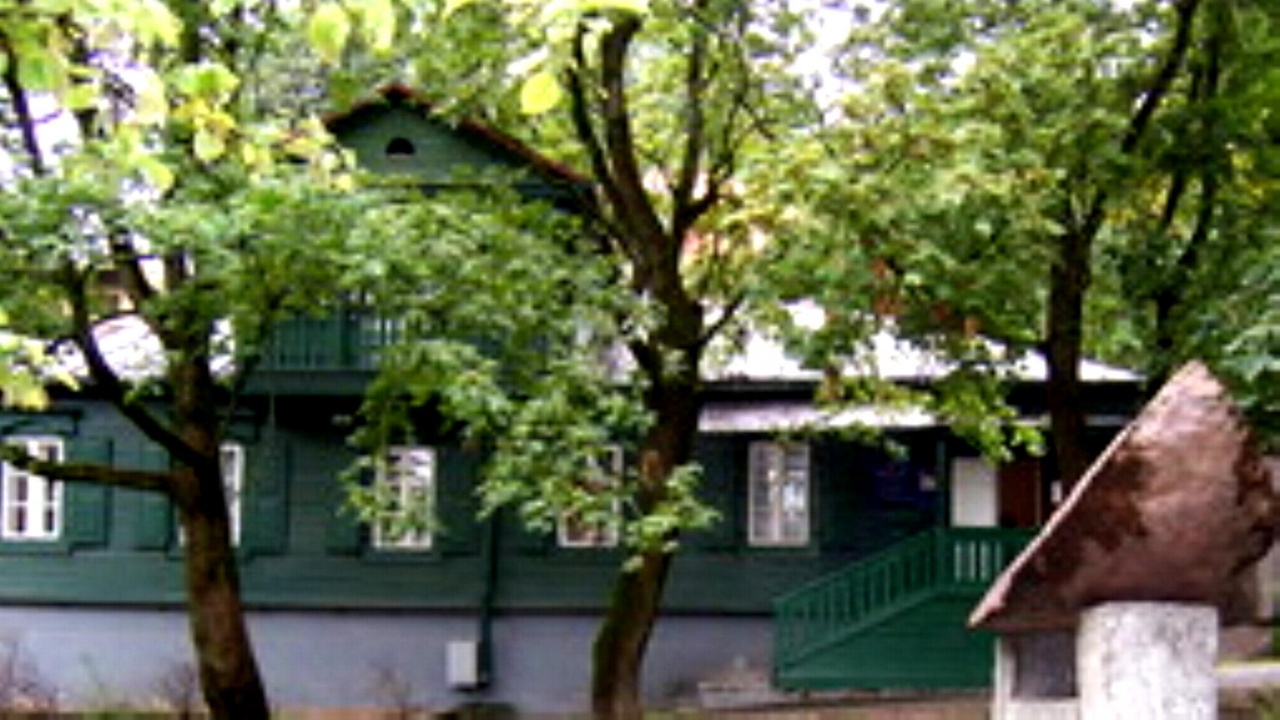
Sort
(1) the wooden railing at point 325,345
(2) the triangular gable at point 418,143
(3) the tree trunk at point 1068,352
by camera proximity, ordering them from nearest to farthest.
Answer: (3) the tree trunk at point 1068,352 → (2) the triangular gable at point 418,143 → (1) the wooden railing at point 325,345

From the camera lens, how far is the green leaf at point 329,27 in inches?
171

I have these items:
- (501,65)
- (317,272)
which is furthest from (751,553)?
(317,272)

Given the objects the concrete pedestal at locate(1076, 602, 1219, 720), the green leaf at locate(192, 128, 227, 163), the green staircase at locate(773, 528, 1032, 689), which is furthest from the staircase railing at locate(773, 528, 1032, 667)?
the green leaf at locate(192, 128, 227, 163)

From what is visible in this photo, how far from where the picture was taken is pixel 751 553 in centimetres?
2341

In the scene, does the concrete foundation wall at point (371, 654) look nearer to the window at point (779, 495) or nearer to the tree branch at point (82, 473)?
the window at point (779, 495)

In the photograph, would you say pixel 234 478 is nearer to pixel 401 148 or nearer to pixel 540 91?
pixel 401 148

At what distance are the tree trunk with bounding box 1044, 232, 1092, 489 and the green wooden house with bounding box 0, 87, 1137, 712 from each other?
3.32 metres

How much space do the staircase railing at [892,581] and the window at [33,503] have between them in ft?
34.2

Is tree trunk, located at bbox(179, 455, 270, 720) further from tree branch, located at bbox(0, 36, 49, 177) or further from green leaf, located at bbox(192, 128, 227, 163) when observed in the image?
green leaf, located at bbox(192, 128, 227, 163)

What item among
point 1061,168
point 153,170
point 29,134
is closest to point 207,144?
point 153,170

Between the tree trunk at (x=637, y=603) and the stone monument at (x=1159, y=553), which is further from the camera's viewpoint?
the tree trunk at (x=637, y=603)

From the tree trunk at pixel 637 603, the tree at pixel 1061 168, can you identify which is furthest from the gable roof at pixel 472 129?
the tree at pixel 1061 168

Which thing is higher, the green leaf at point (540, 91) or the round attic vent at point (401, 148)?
the round attic vent at point (401, 148)

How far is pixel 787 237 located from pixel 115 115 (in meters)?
10.7
